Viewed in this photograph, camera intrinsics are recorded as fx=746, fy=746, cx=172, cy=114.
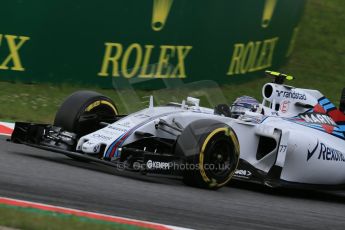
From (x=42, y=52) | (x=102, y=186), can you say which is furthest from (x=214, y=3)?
(x=102, y=186)

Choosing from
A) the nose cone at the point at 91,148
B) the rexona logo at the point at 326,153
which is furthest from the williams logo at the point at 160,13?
the nose cone at the point at 91,148

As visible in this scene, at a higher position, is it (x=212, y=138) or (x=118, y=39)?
(x=118, y=39)

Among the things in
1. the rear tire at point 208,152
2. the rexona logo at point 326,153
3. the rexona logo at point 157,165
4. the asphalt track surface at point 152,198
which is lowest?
the asphalt track surface at point 152,198

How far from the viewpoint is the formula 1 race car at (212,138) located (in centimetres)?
700

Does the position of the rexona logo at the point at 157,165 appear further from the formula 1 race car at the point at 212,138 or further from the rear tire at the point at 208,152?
the rear tire at the point at 208,152

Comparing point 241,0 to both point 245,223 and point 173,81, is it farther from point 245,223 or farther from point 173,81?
point 245,223

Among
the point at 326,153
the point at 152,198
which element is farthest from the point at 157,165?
the point at 326,153

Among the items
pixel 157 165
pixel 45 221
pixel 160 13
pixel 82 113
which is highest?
pixel 160 13

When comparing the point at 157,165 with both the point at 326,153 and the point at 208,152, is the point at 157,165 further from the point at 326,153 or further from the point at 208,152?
the point at 326,153

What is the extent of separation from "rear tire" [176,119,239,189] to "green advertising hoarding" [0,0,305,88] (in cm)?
367

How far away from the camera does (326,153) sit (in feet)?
25.8

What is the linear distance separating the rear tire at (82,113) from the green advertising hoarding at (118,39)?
241 centimetres

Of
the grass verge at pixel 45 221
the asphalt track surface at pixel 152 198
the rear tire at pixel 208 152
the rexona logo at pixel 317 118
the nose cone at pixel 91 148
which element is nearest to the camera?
the grass verge at pixel 45 221

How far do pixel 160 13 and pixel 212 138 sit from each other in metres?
6.25
